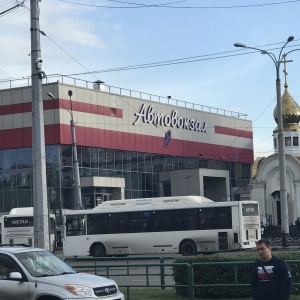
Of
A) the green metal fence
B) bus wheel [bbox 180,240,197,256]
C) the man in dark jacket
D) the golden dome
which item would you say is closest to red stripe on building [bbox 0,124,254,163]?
the golden dome

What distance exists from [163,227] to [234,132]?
1619 inches

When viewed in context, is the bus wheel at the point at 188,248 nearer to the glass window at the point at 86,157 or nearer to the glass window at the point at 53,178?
the glass window at the point at 53,178

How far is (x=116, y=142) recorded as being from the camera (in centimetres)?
6075

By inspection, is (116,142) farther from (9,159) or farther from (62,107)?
(9,159)

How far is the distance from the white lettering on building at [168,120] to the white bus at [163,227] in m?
24.9

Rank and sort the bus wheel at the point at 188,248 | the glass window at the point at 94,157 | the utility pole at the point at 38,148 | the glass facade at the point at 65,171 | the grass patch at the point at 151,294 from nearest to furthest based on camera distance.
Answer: the grass patch at the point at 151,294
the utility pole at the point at 38,148
the bus wheel at the point at 188,248
the glass facade at the point at 65,171
the glass window at the point at 94,157

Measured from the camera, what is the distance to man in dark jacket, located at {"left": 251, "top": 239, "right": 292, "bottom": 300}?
9531mm

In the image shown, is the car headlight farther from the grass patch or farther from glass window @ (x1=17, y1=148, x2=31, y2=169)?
glass window @ (x1=17, y1=148, x2=31, y2=169)

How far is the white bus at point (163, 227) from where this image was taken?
36.0 meters

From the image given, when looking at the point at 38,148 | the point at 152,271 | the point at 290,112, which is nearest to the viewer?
the point at 38,148

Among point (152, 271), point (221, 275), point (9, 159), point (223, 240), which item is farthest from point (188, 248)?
point (9, 159)

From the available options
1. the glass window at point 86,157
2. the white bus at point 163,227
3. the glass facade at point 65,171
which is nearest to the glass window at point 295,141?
the glass facade at point 65,171

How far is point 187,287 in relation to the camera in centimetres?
1722

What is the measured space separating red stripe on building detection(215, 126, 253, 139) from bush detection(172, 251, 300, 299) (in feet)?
187
